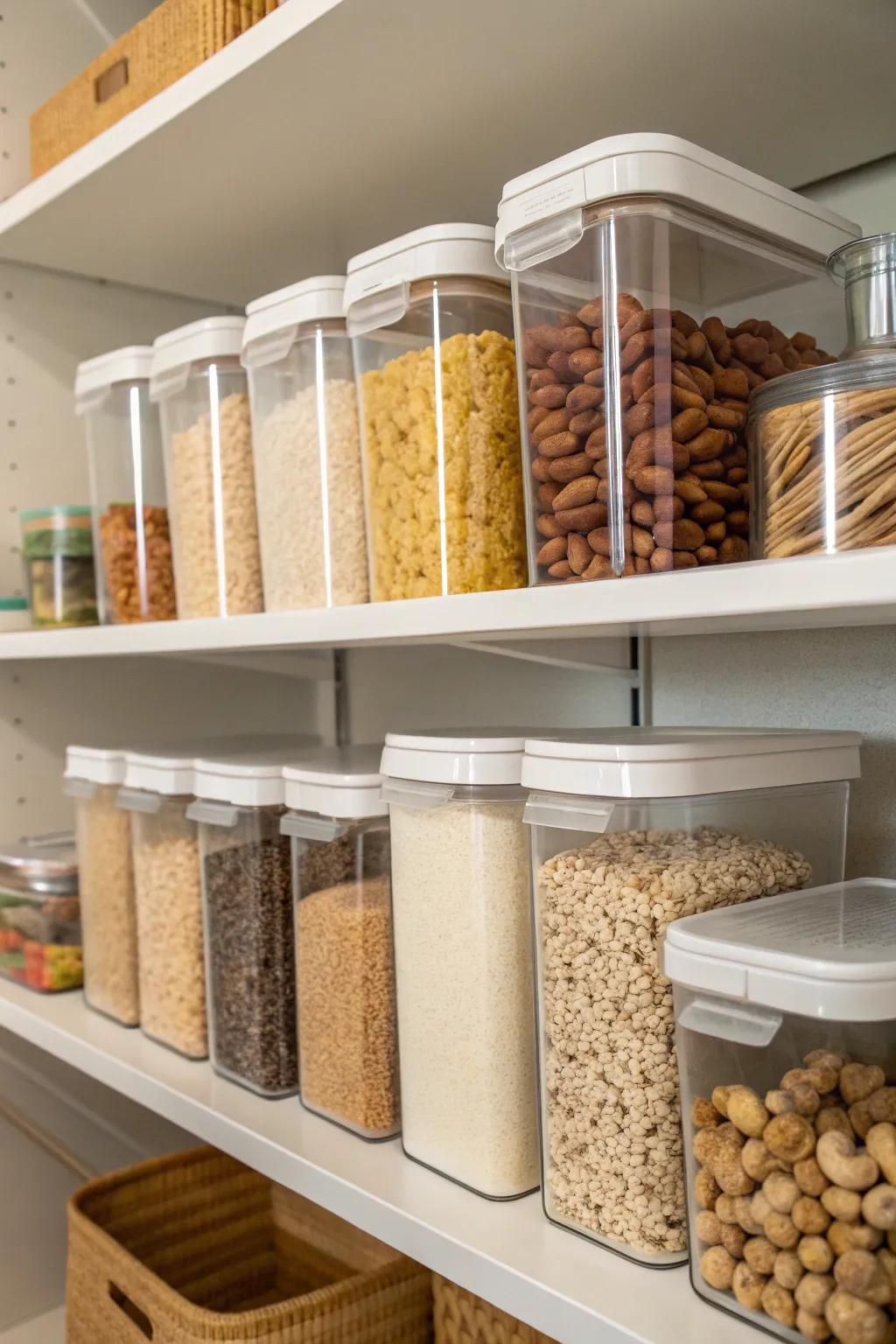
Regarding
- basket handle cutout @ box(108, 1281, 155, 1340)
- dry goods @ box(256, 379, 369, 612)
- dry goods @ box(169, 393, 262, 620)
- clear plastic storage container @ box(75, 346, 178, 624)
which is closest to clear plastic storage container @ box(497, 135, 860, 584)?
dry goods @ box(256, 379, 369, 612)

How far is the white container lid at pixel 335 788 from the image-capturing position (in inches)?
35.5

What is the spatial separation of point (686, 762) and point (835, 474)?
0.19 meters

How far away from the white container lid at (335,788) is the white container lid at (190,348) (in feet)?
1.20

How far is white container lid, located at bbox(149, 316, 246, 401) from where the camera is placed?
101 cm

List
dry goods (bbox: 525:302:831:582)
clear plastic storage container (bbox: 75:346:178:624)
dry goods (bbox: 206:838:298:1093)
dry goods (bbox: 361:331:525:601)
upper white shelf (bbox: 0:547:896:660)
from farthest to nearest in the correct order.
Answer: clear plastic storage container (bbox: 75:346:178:624), dry goods (bbox: 206:838:298:1093), dry goods (bbox: 361:331:525:601), dry goods (bbox: 525:302:831:582), upper white shelf (bbox: 0:547:896:660)

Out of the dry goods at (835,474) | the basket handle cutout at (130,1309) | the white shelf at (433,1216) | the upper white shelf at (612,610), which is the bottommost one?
the basket handle cutout at (130,1309)

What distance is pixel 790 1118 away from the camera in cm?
57

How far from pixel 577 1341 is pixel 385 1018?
0.97ft

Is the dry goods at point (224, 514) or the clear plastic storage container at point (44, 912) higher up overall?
the dry goods at point (224, 514)

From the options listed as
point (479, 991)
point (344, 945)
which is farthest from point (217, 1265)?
point (479, 991)

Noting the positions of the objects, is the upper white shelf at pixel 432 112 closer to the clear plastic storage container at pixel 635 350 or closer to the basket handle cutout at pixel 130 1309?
the clear plastic storage container at pixel 635 350

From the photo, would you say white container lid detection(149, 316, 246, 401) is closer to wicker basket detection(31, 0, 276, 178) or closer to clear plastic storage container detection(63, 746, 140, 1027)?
wicker basket detection(31, 0, 276, 178)

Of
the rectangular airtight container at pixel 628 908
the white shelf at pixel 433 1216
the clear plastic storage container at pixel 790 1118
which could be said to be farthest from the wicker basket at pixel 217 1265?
the clear plastic storage container at pixel 790 1118

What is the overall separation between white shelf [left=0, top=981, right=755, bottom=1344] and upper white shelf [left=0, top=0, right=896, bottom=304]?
2.53 ft
